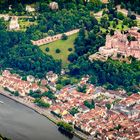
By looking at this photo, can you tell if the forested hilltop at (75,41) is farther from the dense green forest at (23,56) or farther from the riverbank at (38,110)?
the riverbank at (38,110)

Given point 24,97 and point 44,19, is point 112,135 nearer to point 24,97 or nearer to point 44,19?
point 24,97

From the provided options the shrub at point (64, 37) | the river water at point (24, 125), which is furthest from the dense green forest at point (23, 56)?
the river water at point (24, 125)

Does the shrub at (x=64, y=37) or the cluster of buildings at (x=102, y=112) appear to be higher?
the shrub at (x=64, y=37)

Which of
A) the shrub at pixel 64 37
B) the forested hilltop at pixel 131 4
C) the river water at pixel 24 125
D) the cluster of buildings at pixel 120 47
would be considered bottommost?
the river water at pixel 24 125

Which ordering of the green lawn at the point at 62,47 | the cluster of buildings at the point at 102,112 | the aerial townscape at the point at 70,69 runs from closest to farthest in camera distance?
the cluster of buildings at the point at 102,112, the aerial townscape at the point at 70,69, the green lawn at the point at 62,47

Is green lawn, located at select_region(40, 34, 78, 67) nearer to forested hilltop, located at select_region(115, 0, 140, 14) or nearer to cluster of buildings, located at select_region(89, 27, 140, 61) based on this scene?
→ cluster of buildings, located at select_region(89, 27, 140, 61)

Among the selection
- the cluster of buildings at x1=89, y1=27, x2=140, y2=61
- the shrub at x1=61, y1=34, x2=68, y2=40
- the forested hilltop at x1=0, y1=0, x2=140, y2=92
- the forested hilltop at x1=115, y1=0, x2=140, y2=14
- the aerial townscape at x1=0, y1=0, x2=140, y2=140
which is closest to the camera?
the aerial townscape at x1=0, y1=0, x2=140, y2=140

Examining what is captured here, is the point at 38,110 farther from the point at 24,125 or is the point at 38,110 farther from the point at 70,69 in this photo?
the point at 70,69

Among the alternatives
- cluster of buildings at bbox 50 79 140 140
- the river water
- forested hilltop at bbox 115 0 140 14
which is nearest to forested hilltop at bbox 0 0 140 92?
forested hilltop at bbox 115 0 140 14
